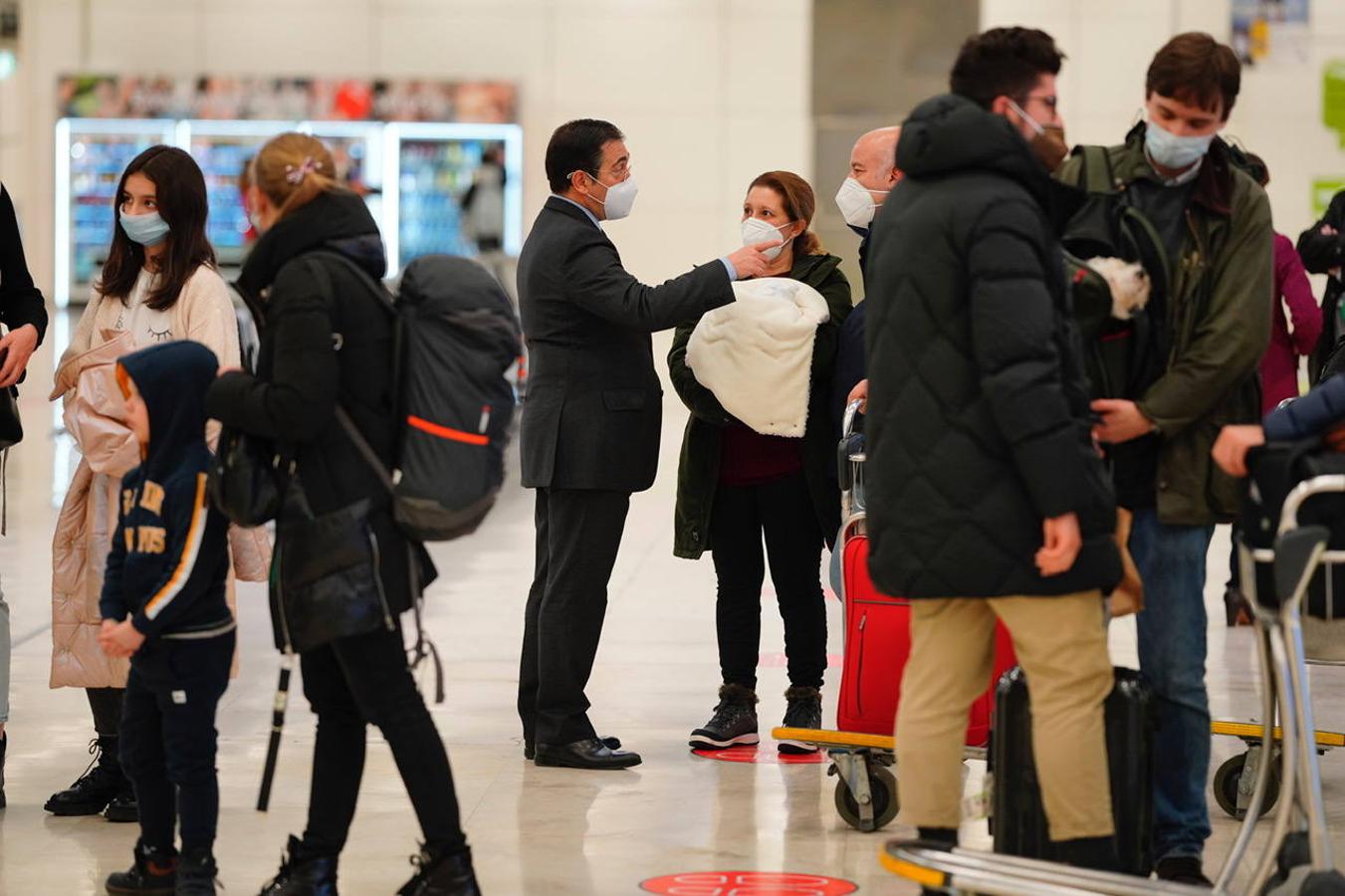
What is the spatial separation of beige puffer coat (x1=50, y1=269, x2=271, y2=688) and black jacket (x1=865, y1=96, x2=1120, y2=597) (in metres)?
1.79

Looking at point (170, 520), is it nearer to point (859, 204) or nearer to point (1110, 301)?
point (1110, 301)

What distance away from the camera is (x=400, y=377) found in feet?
12.3

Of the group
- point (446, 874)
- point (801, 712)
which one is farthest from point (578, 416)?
point (446, 874)

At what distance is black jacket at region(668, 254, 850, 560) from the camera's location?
17.7 ft

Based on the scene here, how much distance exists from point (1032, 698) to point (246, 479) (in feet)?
5.00

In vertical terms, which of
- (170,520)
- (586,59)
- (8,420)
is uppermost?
(586,59)

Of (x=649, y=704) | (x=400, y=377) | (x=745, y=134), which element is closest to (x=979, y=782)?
(x=649, y=704)

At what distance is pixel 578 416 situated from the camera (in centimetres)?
521

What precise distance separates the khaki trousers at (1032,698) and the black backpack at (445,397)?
0.88 m

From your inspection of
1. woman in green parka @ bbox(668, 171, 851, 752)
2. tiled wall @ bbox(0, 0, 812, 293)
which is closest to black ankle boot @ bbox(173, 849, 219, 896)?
woman in green parka @ bbox(668, 171, 851, 752)

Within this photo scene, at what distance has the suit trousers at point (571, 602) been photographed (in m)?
5.27

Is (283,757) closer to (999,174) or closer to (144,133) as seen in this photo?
(999,174)

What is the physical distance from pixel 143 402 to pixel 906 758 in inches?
64.7

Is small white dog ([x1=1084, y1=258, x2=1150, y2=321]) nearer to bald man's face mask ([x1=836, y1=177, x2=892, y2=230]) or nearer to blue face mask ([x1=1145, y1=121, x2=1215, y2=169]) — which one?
blue face mask ([x1=1145, y1=121, x2=1215, y2=169])
